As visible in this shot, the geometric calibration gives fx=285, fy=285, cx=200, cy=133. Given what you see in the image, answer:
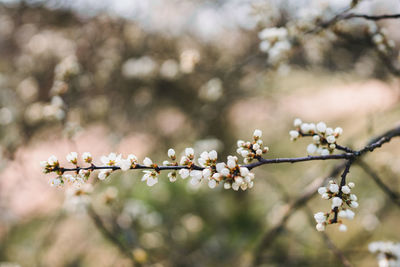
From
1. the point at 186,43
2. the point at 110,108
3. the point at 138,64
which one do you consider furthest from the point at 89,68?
the point at 186,43

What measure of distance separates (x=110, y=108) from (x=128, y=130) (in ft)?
2.44

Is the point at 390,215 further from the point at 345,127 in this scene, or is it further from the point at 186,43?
the point at 186,43

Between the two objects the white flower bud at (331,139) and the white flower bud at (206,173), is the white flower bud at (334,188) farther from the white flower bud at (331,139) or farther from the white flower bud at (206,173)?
the white flower bud at (206,173)

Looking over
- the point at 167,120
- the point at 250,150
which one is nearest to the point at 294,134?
the point at 250,150

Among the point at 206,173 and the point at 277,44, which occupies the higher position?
the point at 277,44

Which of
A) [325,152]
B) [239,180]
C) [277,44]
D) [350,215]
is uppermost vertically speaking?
[277,44]

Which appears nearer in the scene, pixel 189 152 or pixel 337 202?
pixel 337 202

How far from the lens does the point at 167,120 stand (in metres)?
5.84

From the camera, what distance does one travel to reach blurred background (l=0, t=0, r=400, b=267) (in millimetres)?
2883

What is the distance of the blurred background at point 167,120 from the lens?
2.88 meters

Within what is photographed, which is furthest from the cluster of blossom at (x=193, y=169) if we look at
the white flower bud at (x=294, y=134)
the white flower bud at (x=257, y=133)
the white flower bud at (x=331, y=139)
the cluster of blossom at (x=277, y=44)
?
the cluster of blossom at (x=277, y=44)

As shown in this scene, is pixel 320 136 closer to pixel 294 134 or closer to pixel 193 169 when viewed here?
pixel 294 134

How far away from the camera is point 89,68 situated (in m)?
4.43

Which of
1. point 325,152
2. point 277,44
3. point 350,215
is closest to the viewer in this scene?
point 350,215
